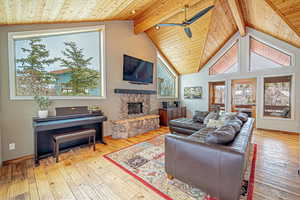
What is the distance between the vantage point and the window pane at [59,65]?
2.90 m

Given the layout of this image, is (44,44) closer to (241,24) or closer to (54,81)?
(54,81)

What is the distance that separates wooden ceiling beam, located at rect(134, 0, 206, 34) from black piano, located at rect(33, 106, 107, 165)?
3454 millimetres

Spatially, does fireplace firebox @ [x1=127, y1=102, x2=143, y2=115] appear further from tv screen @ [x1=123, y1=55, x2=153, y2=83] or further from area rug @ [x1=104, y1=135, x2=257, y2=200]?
area rug @ [x1=104, y1=135, x2=257, y2=200]

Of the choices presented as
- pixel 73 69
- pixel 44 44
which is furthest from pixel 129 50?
pixel 44 44

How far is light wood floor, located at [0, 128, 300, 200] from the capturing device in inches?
67.9

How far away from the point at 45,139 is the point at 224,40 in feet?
23.8

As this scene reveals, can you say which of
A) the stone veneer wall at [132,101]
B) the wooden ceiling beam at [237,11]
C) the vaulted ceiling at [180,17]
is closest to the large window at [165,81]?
the vaulted ceiling at [180,17]

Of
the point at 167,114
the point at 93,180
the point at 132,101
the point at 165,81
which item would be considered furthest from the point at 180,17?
the point at 93,180

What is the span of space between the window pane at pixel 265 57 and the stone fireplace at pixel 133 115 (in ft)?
14.6

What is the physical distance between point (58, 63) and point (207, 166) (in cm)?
407

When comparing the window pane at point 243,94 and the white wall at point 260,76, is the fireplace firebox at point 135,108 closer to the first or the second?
the white wall at point 260,76

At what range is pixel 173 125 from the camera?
4184 millimetres

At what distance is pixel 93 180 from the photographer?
2.04 m

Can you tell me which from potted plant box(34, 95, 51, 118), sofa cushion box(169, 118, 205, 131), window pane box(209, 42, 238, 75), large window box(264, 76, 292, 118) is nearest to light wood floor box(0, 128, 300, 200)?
potted plant box(34, 95, 51, 118)
